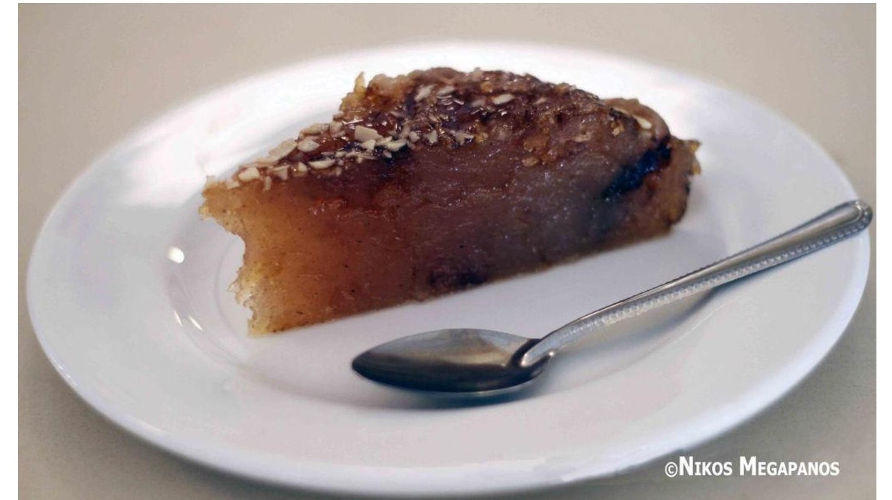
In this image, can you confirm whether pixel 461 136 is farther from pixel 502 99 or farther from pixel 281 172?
pixel 281 172

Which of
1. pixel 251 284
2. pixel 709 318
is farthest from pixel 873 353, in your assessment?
pixel 251 284

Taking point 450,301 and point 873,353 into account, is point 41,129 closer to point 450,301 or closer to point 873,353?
point 450,301

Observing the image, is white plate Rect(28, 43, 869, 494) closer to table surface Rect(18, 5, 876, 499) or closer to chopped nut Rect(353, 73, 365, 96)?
table surface Rect(18, 5, 876, 499)

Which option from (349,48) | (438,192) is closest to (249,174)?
(438,192)

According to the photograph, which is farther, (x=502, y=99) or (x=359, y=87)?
(x=359, y=87)

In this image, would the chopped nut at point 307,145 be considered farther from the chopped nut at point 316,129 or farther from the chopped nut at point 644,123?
the chopped nut at point 644,123
